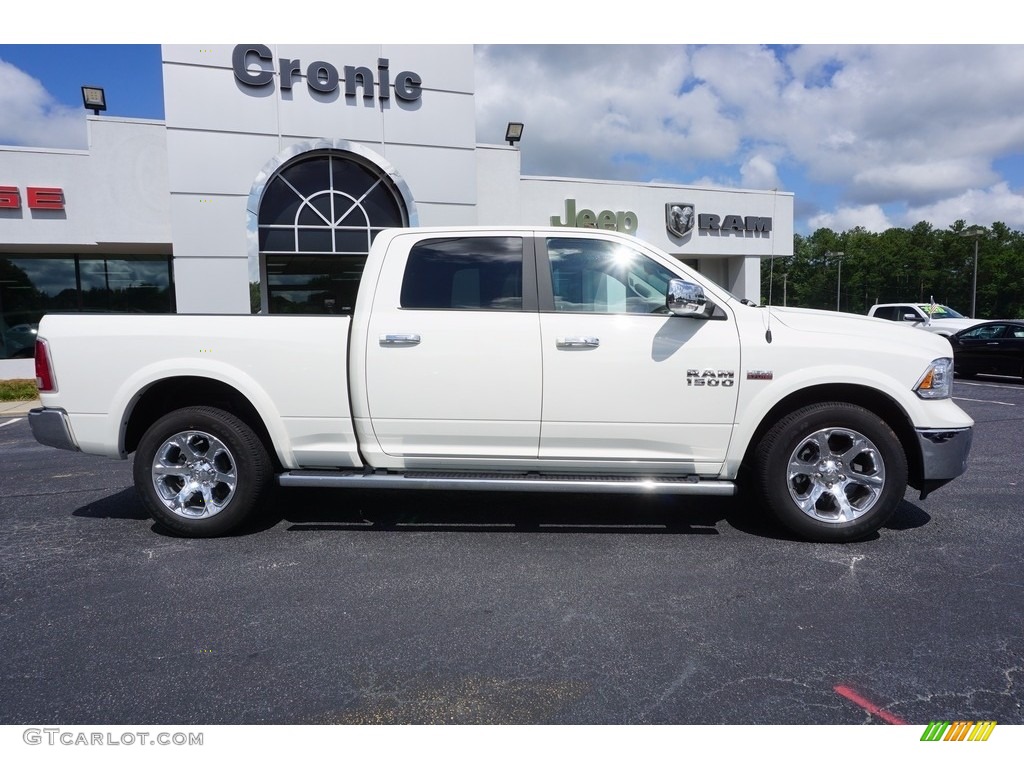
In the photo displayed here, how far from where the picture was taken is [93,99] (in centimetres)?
1565

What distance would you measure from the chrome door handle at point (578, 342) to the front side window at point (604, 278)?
23 centimetres

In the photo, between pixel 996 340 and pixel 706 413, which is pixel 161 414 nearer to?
pixel 706 413

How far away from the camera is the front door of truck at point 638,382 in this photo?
4.34 meters

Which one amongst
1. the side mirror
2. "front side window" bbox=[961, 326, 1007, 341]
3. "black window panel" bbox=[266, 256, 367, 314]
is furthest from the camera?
"black window panel" bbox=[266, 256, 367, 314]

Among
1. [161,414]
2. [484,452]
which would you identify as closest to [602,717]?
[484,452]

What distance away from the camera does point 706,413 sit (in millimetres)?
4363

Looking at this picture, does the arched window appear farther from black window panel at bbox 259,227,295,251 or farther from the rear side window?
the rear side window

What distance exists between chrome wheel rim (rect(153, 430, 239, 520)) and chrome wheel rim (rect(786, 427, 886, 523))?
145 inches

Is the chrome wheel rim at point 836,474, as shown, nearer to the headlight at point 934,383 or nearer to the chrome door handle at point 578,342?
the headlight at point 934,383

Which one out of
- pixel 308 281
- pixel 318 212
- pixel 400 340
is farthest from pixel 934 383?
pixel 308 281

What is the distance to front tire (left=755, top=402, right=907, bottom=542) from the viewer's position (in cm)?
429

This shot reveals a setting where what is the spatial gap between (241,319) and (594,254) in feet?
7.81

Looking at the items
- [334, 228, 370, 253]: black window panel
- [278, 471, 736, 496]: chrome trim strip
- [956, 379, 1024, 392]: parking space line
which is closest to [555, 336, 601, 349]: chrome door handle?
[278, 471, 736, 496]: chrome trim strip

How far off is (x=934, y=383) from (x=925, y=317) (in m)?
19.5
